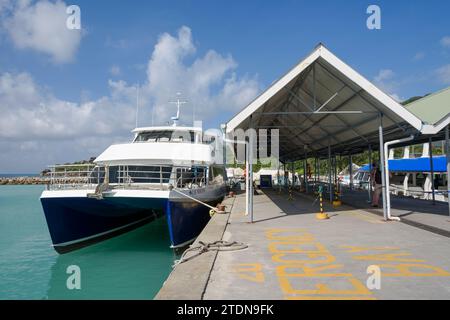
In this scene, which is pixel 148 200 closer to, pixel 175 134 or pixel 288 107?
pixel 175 134

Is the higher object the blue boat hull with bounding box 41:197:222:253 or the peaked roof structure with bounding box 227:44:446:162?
the peaked roof structure with bounding box 227:44:446:162

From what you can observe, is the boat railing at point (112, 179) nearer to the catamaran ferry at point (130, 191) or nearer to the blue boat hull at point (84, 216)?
the catamaran ferry at point (130, 191)

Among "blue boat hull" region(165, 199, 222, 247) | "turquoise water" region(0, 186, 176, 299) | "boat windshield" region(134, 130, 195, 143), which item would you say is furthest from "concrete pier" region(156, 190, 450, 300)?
"boat windshield" region(134, 130, 195, 143)

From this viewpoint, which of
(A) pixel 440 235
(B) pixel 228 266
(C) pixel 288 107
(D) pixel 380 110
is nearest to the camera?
(B) pixel 228 266

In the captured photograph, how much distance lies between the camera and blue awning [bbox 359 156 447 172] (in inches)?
1006

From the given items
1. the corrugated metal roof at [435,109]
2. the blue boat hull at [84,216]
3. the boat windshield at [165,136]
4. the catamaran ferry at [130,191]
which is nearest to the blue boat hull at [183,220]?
the catamaran ferry at [130,191]

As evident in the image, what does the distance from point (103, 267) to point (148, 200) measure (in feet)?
8.92

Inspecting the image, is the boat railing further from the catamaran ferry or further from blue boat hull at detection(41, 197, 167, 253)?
blue boat hull at detection(41, 197, 167, 253)

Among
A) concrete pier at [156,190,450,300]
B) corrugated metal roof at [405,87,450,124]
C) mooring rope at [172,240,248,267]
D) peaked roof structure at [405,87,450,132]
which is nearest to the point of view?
concrete pier at [156,190,450,300]

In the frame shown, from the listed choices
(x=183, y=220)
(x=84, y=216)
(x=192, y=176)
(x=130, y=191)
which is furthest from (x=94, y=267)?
(x=192, y=176)

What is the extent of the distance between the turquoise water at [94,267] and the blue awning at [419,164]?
21.3m

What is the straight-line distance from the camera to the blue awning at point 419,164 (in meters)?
25.5

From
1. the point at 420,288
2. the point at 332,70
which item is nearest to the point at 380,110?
the point at 332,70
